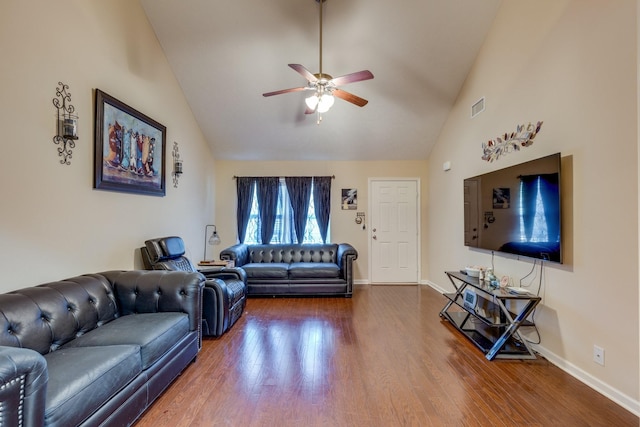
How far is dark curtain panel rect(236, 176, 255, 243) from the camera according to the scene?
5586mm

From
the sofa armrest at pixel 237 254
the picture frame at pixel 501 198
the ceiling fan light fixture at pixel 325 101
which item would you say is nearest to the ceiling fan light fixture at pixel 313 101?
the ceiling fan light fixture at pixel 325 101

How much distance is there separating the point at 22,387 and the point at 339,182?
4.94 meters

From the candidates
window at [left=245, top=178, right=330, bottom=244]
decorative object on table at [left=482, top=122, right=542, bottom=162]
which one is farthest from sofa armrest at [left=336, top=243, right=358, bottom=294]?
decorative object on table at [left=482, top=122, right=542, bottom=162]

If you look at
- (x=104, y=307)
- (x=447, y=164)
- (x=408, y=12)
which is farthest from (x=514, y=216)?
(x=104, y=307)

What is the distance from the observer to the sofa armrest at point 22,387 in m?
1.11

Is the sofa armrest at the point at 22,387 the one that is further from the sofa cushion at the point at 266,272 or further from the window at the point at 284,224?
the window at the point at 284,224

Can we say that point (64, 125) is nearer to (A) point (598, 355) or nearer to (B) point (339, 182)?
(B) point (339, 182)

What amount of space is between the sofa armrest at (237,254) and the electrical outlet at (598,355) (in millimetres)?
4127

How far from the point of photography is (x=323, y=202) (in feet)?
18.3

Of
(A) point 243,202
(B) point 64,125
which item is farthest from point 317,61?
(B) point 64,125

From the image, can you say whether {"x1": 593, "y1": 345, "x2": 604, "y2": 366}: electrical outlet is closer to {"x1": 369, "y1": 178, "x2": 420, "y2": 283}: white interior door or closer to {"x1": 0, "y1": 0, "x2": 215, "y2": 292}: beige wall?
{"x1": 369, "y1": 178, "x2": 420, "y2": 283}: white interior door

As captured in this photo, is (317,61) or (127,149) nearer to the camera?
(127,149)

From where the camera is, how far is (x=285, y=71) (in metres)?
4.06

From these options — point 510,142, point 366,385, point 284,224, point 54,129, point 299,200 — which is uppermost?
point 510,142
